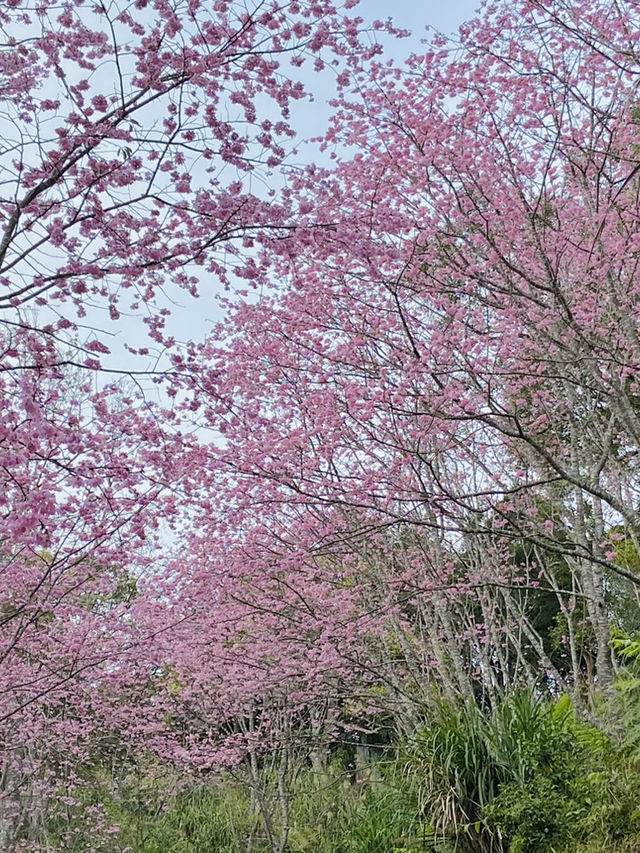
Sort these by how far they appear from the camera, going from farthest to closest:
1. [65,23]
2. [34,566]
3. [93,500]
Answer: [34,566]
[93,500]
[65,23]

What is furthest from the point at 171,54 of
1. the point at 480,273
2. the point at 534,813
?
the point at 534,813

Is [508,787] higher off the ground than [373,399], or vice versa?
[373,399]

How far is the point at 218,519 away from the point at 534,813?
316cm

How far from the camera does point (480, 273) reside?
4699 mm

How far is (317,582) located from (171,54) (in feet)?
17.3

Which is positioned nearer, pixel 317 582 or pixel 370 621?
pixel 370 621

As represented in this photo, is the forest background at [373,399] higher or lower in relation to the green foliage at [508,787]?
higher

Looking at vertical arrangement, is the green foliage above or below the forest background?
below

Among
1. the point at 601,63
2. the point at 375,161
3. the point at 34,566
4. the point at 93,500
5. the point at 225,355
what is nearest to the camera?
the point at 93,500

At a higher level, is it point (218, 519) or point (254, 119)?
point (254, 119)

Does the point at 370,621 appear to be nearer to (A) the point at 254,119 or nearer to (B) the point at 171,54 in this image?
(A) the point at 254,119

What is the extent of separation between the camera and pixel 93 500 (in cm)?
460

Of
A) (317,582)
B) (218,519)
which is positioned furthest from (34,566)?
(317,582)

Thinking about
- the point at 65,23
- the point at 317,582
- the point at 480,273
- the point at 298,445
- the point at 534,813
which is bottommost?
the point at 534,813
